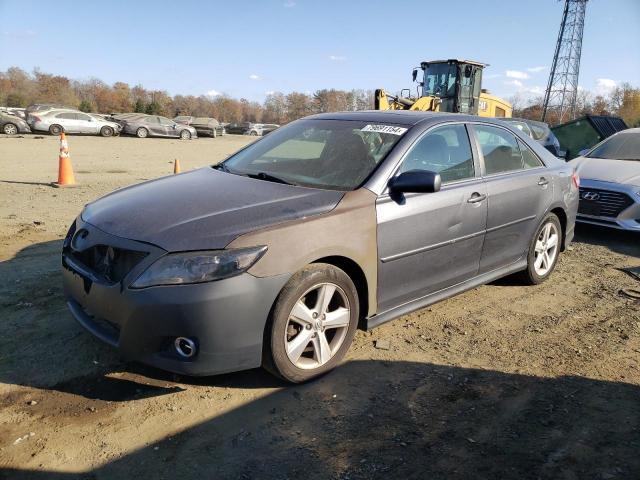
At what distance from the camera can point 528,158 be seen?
4.98m

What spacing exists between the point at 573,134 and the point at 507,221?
13.3 m

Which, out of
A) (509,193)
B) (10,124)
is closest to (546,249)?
(509,193)

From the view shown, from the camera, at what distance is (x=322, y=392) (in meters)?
3.14

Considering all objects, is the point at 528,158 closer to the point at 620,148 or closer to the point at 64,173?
the point at 620,148

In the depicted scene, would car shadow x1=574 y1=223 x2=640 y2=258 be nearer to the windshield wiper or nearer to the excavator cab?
the windshield wiper

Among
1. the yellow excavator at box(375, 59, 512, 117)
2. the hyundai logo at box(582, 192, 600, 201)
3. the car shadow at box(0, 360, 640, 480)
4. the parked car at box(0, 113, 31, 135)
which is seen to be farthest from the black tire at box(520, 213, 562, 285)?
the parked car at box(0, 113, 31, 135)

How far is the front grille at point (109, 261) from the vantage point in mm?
2871

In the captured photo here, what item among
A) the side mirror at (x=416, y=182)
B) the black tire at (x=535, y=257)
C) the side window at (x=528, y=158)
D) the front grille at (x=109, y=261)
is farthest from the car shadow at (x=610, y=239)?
the front grille at (x=109, y=261)

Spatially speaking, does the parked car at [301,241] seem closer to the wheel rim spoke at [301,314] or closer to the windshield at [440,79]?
the wheel rim spoke at [301,314]

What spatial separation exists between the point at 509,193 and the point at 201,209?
2.74 metres

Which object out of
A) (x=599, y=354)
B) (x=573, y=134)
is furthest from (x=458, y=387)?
(x=573, y=134)

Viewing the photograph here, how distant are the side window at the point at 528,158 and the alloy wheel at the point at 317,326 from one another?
105 inches

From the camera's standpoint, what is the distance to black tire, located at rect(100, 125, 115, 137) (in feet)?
99.1

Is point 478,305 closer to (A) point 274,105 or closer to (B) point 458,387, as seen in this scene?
(B) point 458,387
